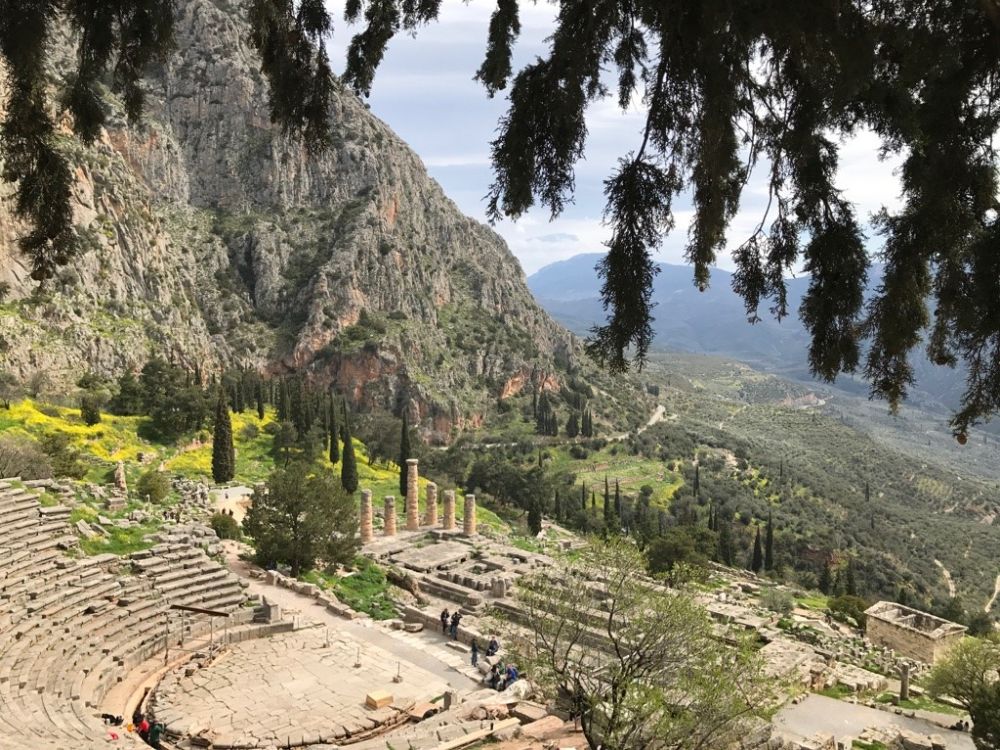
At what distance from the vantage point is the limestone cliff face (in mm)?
85188

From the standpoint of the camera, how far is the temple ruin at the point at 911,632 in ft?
98.6

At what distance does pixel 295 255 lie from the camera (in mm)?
94938

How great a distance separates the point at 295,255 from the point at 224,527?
70338 mm

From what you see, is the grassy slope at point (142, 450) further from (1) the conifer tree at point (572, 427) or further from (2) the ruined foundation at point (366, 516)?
(1) the conifer tree at point (572, 427)

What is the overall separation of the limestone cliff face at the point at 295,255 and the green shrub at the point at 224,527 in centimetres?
4327

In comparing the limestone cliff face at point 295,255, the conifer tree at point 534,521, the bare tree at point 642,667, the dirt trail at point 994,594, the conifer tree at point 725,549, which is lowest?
the dirt trail at point 994,594

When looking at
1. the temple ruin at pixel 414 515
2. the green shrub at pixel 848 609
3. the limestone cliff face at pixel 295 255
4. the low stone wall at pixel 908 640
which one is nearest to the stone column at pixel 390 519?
the temple ruin at pixel 414 515

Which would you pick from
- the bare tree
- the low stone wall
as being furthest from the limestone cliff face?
the bare tree

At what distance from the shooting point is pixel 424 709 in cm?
1694

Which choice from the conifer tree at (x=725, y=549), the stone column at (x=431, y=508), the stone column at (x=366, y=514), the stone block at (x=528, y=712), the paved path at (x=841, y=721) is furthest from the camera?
the conifer tree at (x=725, y=549)

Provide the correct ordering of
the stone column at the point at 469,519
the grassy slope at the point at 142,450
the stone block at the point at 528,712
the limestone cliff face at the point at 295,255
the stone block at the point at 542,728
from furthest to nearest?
the limestone cliff face at the point at 295,255, the stone column at the point at 469,519, the grassy slope at the point at 142,450, the stone block at the point at 528,712, the stone block at the point at 542,728

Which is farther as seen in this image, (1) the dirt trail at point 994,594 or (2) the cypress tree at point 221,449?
(1) the dirt trail at point 994,594

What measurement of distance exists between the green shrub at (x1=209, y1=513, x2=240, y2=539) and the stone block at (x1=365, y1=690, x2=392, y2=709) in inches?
569

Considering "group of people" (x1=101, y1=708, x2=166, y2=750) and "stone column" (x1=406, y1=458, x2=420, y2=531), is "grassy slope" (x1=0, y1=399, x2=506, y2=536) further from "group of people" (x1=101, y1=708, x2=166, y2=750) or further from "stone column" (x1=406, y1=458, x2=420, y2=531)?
"group of people" (x1=101, y1=708, x2=166, y2=750)
